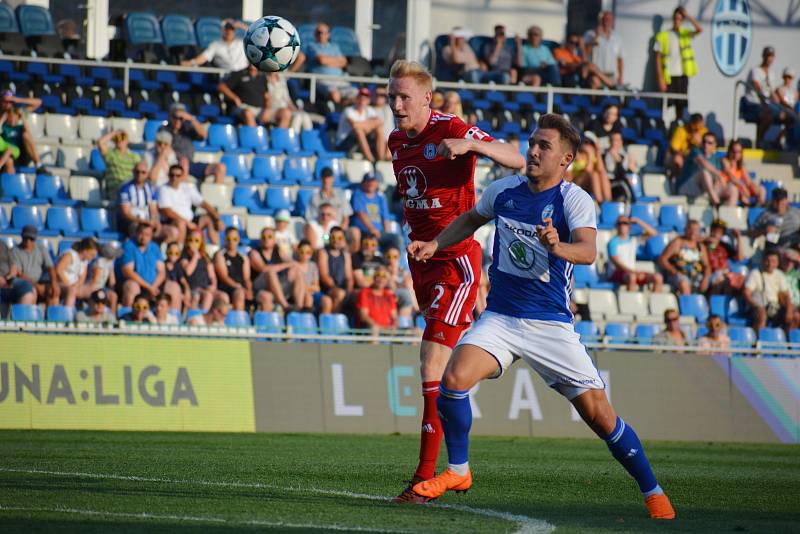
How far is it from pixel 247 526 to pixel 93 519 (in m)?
0.78

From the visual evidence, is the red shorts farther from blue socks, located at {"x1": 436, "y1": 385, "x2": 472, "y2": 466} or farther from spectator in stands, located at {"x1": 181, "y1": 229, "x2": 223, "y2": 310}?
spectator in stands, located at {"x1": 181, "y1": 229, "x2": 223, "y2": 310}

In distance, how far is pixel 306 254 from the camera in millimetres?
16875

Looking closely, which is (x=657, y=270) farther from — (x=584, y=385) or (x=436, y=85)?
(x=584, y=385)

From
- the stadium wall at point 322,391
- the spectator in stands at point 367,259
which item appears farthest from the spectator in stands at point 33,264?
the spectator in stands at point 367,259

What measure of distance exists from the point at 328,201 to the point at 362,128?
2.10 meters

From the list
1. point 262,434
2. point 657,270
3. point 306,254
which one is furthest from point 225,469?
point 657,270

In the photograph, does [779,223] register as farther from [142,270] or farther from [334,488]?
[334,488]

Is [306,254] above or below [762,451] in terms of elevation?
above

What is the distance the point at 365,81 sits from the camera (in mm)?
21047

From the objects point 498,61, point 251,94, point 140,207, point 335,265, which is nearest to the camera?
point 140,207

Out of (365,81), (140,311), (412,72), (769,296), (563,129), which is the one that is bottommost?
(769,296)

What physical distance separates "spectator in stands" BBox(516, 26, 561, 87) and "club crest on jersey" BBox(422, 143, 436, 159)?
47.7 ft

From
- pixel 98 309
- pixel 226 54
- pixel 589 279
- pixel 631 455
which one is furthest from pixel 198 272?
pixel 631 455

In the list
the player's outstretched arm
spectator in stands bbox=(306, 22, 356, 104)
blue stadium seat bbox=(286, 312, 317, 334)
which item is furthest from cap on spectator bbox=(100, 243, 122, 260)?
the player's outstretched arm
